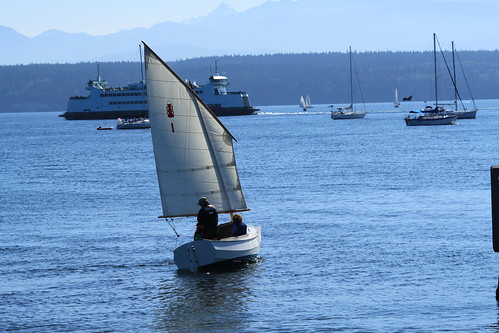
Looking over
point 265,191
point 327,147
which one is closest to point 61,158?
point 327,147

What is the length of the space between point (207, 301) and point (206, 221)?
3.43 meters

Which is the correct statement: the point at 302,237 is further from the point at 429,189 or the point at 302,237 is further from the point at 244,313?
the point at 429,189

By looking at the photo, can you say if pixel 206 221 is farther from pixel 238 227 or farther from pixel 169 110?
pixel 169 110

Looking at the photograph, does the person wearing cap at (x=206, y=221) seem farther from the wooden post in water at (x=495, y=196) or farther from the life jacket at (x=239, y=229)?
the wooden post in water at (x=495, y=196)

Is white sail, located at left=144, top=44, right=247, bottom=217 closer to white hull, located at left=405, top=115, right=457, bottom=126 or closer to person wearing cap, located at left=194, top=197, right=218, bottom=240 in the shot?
person wearing cap, located at left=194, top=197, right=218, bottom=240

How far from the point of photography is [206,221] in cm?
2750

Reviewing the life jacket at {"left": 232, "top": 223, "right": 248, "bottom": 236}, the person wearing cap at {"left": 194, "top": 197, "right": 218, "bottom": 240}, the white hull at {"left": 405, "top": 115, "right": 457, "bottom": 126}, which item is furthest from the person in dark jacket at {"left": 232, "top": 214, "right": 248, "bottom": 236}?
the white hull at {"left": 405, "top": 115, "right": 457, "bottom": 126}

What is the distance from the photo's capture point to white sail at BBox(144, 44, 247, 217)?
29781mm

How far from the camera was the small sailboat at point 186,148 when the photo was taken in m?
29.8

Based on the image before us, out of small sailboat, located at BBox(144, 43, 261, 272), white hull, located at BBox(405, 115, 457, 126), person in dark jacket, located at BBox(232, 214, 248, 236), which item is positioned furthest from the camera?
white hull, located at BBox(405, 115, 457, 126)

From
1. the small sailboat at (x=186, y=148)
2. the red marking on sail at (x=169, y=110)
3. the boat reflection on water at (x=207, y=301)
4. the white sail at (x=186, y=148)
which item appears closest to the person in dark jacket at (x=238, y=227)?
the small sailboat at (x=186, y=148)

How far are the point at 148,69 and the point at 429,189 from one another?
24.6m

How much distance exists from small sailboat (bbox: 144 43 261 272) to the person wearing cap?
6.09ft

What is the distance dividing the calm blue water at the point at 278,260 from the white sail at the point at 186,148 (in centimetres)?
213
